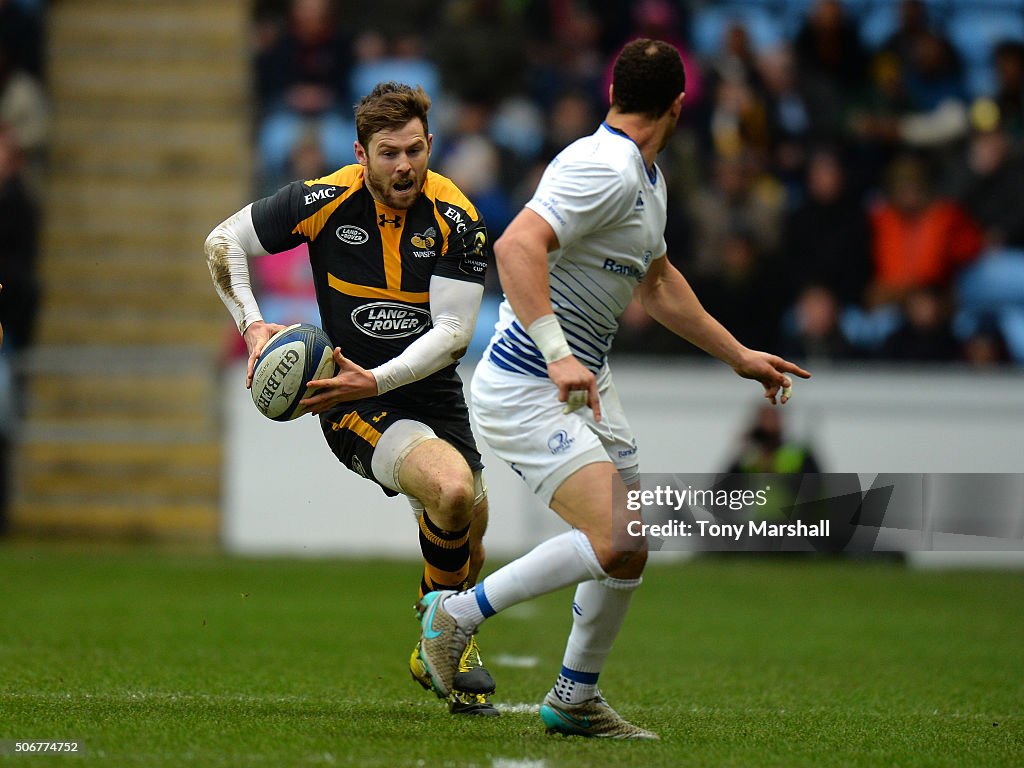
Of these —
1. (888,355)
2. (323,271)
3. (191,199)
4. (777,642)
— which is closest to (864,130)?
(888,355)

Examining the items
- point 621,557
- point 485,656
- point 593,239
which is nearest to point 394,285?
point 593,239

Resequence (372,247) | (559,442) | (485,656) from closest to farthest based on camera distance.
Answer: (559,442) → (372,247) → (485,656)

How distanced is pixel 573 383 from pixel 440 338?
1.10 m

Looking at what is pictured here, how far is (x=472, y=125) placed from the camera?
1518 cm

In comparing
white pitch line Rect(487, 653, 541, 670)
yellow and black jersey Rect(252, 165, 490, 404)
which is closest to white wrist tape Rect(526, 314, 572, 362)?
yellow and black jersey Rect(252, 165, 490, 404)

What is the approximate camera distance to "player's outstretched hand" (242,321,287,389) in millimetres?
5539

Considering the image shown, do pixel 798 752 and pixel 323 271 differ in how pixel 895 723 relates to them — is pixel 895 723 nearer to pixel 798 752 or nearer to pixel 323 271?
pixel 798 752

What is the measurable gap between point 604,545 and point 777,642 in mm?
3902

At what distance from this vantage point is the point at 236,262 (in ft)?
19.4

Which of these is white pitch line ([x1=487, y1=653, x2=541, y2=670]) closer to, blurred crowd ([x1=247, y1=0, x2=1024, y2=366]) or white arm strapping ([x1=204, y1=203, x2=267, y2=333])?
white arm strapping ([x1=204, y1=203, x2=267, y2=333])

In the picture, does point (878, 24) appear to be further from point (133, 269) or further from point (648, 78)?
point (648, 78)

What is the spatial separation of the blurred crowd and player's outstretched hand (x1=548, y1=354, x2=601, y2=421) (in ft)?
28.8

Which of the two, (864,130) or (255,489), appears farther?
(864,130)

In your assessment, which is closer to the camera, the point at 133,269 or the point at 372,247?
the point at 372,247
